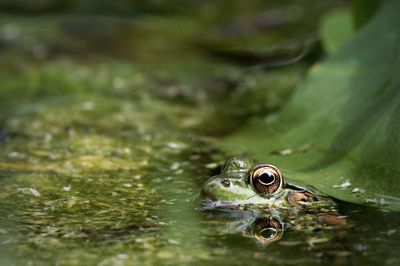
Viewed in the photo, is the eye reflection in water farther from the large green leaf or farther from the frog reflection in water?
the large green leaf

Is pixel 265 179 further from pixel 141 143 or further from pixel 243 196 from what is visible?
pixel 141 143

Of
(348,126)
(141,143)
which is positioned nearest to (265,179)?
(348,126)

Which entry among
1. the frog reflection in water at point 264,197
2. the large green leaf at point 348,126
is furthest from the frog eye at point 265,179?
the large green leaf at point 348,126

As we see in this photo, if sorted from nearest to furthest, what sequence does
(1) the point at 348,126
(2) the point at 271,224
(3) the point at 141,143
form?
(2) the point at 271,224
(1) the point at 348,126
(3) the point at 141,143

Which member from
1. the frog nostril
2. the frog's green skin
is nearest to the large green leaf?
the frog's green skin

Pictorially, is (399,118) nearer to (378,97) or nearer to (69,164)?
(378,97)

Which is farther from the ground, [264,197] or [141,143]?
[141,143]

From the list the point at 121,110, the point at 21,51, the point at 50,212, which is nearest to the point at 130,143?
the point at 121,110

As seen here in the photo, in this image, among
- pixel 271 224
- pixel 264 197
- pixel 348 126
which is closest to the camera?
pixel 271 224
